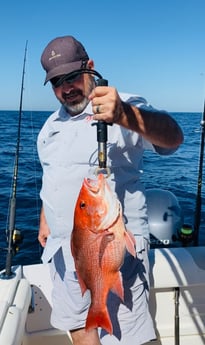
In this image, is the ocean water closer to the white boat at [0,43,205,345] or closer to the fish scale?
the white boat at [0,43,205,345]

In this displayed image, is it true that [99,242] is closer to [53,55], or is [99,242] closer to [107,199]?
[107,199]

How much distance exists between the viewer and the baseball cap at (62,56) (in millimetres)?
2057

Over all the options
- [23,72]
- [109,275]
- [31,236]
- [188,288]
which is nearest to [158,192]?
[188,288]

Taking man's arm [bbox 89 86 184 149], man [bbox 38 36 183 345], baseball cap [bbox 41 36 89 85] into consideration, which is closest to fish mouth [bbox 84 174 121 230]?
man's arm [bbox 89 86 184 149]

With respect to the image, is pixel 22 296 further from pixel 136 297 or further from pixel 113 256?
pixel 113 256

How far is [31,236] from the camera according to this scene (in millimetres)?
6598

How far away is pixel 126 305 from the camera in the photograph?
2213 millimetres

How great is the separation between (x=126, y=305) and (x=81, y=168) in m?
0.81

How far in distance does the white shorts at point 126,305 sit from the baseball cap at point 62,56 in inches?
39.1

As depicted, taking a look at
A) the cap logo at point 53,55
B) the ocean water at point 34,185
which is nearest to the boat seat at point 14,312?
the cap logo at point 53,55

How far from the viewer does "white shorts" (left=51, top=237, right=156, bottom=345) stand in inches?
86.1

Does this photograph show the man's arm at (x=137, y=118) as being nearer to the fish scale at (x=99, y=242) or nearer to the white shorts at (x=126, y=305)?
the fish scale at (x=99, y=242)

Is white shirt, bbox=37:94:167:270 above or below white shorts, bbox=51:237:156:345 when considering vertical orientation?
above

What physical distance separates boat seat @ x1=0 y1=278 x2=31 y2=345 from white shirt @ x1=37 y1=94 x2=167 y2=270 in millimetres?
274
